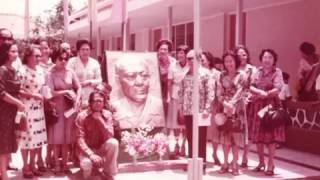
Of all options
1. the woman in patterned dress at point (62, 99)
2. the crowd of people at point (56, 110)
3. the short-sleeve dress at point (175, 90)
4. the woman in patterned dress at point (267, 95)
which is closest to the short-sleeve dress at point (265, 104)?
the woman in patterned dress at point (267, 95)

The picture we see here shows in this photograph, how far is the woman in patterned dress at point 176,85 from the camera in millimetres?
7344

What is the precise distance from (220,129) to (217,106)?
12.1 inches

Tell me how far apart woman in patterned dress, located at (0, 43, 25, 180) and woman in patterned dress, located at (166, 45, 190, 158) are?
2369mm

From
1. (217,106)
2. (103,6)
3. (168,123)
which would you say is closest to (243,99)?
(217,106)

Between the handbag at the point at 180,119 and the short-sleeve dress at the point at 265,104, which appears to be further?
the handbag at the point at 180,119

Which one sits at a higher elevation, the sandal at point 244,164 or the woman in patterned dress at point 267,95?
the woman in patterned dress at point 267,95

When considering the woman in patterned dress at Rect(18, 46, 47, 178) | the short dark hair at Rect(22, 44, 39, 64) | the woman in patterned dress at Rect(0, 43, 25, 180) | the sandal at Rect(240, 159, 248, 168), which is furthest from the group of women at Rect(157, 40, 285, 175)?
the woman in patterned dress at Rect(0, 43, 25, 180)

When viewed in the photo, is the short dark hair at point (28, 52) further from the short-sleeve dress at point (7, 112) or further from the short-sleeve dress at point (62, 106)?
the short-sleeve dress at point (7, 112)

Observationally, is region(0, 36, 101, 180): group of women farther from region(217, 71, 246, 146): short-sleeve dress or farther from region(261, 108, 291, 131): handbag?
region(261, 108, 291, 131): handbag

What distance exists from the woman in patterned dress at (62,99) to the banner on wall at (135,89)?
754mm

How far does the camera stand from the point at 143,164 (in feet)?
23.6

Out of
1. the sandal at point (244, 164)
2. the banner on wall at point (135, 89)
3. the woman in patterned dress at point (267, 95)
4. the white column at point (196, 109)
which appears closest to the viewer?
the white column at point (196, 109)

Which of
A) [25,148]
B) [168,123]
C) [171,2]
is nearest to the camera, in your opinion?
[25,148]

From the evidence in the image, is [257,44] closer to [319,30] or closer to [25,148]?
[319,30]
